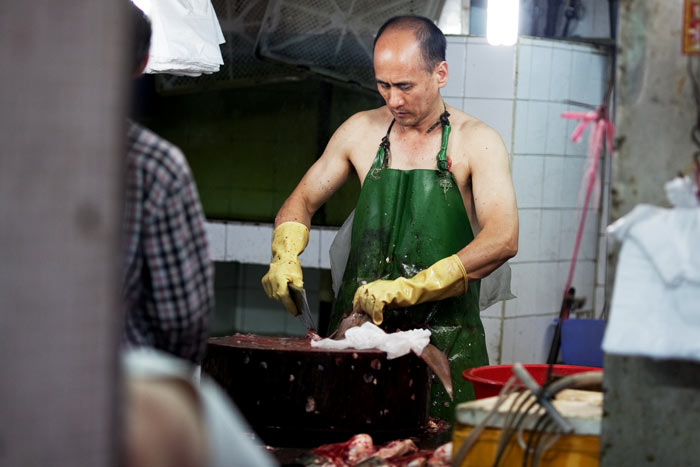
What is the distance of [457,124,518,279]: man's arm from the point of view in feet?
13.2

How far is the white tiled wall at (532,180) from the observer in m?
6.92

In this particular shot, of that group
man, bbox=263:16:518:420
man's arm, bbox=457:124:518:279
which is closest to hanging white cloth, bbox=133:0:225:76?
man, bbox=263:16:518:420

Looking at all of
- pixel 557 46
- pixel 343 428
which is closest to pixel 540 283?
pixel 557 46

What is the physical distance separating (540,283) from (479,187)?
3.29m

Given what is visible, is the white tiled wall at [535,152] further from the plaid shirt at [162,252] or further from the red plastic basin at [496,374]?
the plaid shirt at [162,252]

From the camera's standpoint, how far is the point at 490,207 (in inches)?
164

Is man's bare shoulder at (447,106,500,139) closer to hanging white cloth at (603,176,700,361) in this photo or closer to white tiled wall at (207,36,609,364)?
hanging white cloth at (603,176,700,361)

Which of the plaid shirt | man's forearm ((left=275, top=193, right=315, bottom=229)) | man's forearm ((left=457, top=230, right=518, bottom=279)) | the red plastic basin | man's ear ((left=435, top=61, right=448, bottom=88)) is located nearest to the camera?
the plaid shirt

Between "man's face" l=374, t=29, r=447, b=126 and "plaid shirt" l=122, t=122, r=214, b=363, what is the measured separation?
236cm

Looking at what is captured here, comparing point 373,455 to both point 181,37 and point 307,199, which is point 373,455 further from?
point 181,37

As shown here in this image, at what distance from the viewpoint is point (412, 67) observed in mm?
4281

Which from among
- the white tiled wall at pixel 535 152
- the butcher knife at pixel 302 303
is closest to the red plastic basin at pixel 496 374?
the butcher knife at pixel 302 303

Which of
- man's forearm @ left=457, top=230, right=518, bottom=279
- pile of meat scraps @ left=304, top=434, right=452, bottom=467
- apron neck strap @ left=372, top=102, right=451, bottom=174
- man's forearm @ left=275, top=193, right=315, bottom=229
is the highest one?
apron neck strap @ left=372, top=102, right=451, bottom=174

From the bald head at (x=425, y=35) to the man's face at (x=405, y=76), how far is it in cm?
2
